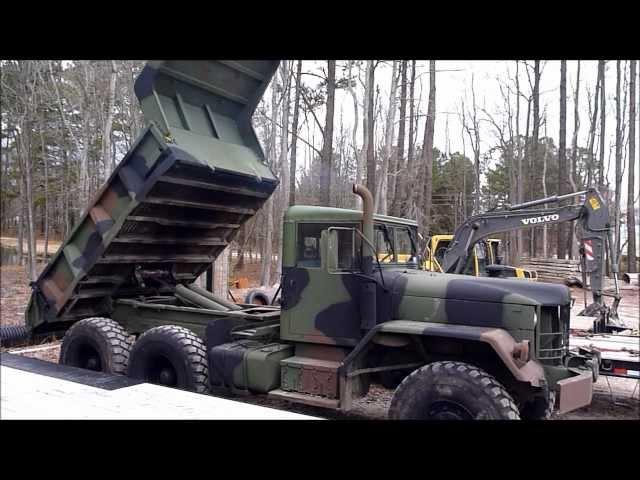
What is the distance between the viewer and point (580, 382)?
187 inches

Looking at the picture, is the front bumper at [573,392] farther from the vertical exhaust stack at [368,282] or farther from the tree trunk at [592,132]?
the tree trunk at [592,132]

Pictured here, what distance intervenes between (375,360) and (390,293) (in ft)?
2.24

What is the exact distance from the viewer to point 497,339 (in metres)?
4.39

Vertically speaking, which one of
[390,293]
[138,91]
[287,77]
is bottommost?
[390,293]

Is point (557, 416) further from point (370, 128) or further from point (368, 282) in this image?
point (370, 128)

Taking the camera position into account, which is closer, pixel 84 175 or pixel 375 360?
pixel 375 360

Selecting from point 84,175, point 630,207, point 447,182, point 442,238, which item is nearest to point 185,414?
point 442,238

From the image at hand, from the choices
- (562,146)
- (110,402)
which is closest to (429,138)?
(562,146)

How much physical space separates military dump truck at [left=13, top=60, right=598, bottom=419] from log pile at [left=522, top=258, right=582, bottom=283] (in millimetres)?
17946

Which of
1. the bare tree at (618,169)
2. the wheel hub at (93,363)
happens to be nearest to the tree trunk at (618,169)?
the bare tree at (618,169)

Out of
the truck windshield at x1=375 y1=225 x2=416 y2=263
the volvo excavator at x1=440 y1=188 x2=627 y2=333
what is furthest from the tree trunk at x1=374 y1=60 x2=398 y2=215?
the truck windshield at x1=375 y1=225 x2=416 y2=263

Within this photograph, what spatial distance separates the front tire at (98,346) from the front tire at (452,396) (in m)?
3.49

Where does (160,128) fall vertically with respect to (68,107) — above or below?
below

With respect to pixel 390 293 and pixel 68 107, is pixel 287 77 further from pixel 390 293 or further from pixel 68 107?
pixel 390 293
